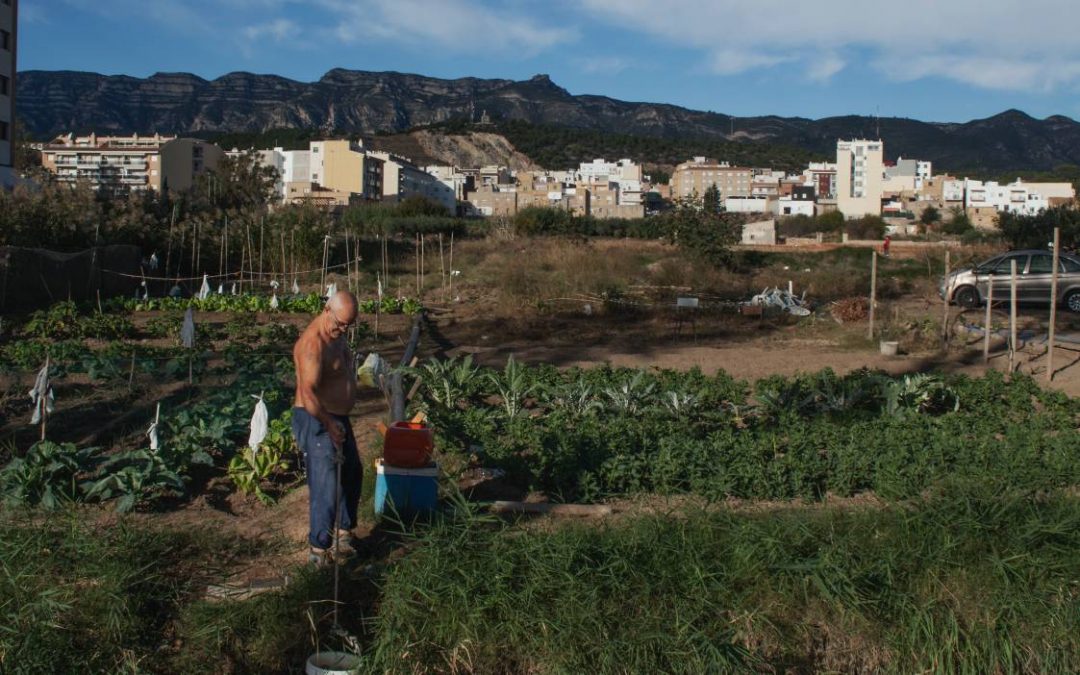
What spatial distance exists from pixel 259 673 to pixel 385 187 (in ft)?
298

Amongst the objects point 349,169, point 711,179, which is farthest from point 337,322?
point 711,179

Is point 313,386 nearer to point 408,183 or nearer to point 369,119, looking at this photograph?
point 408,183

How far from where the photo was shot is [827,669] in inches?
184

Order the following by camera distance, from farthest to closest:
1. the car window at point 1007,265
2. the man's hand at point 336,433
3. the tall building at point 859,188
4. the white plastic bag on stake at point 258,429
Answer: the tall building at point 859,188 < the car window at point 1007,265 < the white plastic bag on stake at point 258,429 < the man's hand at point 336,433

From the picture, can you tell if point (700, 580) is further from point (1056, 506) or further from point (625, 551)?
point (1056, 506)

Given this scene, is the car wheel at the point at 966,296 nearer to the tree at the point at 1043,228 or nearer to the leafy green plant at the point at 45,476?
the tree at the point at 1043,228

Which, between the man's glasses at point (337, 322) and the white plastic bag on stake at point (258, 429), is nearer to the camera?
the man's glasses at point (337, 322)

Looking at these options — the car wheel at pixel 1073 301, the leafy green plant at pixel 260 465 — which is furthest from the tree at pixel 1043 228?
the leafy green plant at pixel 260 465

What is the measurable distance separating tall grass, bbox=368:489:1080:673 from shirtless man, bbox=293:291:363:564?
1.83ft

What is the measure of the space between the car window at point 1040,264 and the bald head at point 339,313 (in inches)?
690

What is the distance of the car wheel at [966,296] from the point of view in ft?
64.4

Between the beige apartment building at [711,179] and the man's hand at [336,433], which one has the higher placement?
the beige apartment building at [711,179]

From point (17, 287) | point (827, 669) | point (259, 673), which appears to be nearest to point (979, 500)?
point (827, 669)

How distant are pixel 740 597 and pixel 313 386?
2286 mm
